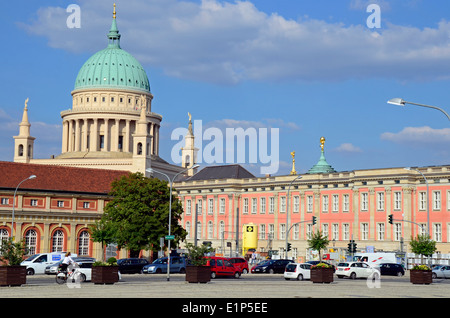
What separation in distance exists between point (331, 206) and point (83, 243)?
33966mm

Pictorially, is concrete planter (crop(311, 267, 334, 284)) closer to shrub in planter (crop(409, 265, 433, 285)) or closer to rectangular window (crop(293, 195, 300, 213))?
shrub in planter (crop(409, 265, 433, 285))

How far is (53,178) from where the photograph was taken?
107062mm

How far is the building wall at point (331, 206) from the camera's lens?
99150 millimetres

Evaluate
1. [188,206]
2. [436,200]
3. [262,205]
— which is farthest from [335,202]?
[188,206]

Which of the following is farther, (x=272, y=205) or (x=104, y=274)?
(x=272, y=205)

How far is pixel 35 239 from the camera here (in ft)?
327

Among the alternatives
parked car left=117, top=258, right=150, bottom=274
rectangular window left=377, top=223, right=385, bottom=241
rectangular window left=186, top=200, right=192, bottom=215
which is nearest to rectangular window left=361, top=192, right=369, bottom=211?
rectangular window left=377, top=223, right=385, bottom=241

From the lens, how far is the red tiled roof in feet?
338

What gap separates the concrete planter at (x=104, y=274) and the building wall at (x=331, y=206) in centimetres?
5776

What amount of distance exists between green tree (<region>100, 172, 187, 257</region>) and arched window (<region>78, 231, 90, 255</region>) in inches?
454

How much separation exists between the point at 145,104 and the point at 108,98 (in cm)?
760

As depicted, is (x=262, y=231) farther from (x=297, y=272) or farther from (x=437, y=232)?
(x=297, y=272)

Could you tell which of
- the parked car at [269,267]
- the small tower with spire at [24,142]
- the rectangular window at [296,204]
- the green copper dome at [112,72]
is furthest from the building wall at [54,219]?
the green copper dome at [112,72]
